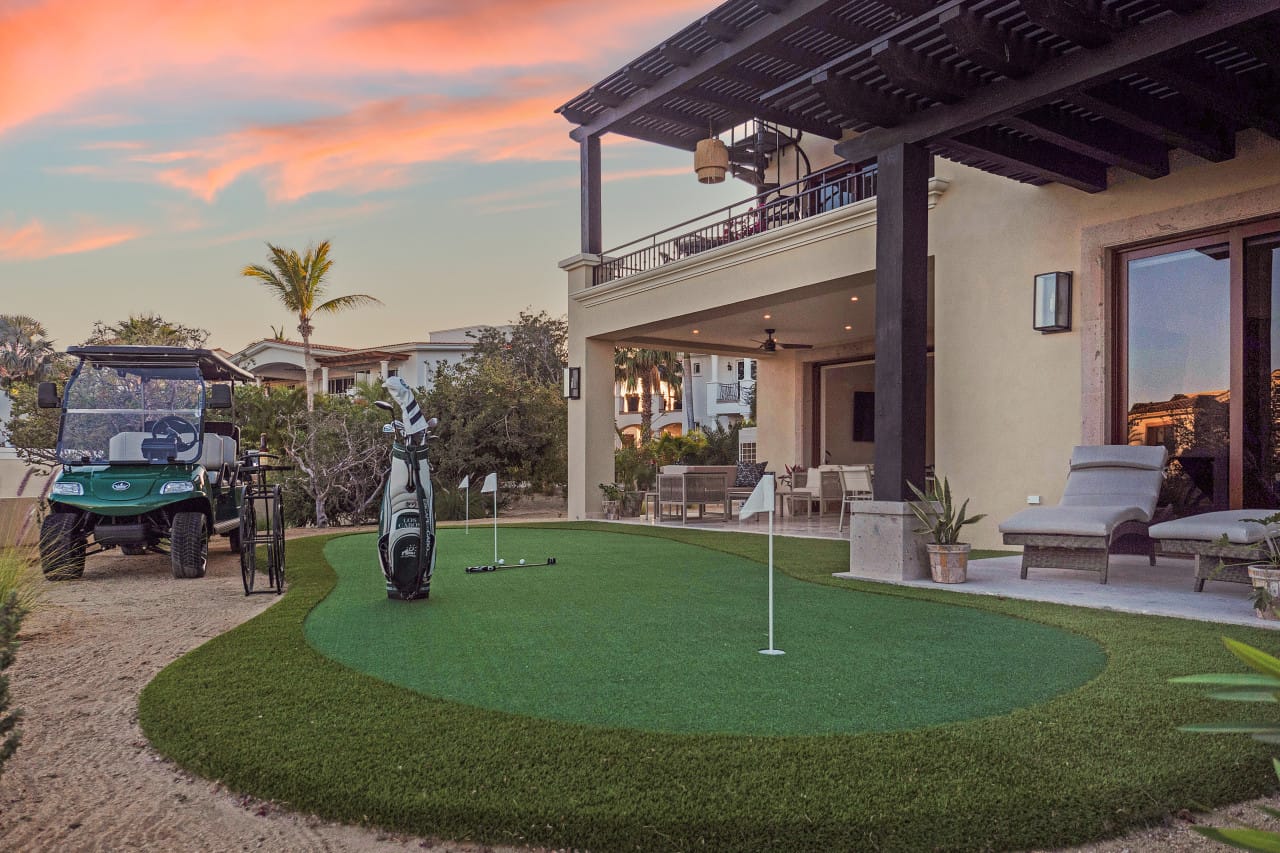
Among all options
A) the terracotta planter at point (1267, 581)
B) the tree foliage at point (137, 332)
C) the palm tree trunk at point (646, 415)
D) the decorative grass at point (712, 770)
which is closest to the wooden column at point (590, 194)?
the tree foliage at point (137, 332)

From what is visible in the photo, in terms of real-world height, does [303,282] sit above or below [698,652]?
above

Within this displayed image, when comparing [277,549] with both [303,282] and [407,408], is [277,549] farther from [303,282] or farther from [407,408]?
[303,282]

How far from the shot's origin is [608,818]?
2576 millimetres

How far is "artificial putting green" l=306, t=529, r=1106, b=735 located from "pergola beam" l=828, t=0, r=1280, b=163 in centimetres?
392

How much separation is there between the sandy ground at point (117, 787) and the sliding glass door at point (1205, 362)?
20.4ft

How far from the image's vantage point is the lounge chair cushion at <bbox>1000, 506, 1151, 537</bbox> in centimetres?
691

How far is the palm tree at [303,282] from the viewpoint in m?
24.6

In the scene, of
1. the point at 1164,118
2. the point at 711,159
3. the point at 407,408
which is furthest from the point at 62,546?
the point at 1164,118

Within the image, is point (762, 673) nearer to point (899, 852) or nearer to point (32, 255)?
point (899, 852)

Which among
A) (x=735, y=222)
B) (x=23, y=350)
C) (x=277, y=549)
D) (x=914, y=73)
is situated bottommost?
(x=277, y=549)

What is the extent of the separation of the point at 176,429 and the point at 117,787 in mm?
7364

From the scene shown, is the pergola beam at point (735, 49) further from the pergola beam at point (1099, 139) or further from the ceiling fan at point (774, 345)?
the ceiling fan at point (774, 345)

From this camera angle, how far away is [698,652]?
15.6ft

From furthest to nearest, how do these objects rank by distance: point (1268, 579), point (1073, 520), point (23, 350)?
point (23, 350) < point (1073, 520) < point (1268, 579)
